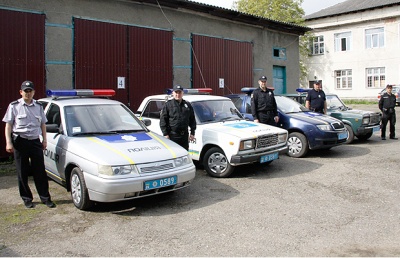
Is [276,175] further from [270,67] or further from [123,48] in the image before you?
[270,67]

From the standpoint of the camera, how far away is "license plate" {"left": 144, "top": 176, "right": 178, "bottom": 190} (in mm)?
5188

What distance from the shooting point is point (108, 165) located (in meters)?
5.04

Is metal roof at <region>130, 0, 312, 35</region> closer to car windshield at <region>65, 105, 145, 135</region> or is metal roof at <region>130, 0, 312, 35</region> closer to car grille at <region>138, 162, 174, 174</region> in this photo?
car windshield at <region>65, 105, 145, 135</region>

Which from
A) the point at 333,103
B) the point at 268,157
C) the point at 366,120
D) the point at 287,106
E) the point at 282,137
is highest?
the point at 333,103

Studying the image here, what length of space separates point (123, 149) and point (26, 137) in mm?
1472

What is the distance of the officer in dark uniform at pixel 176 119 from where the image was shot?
7105mm

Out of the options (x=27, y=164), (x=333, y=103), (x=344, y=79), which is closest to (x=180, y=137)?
(x=27, y=164)

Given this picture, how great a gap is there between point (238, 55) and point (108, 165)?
34.7ft

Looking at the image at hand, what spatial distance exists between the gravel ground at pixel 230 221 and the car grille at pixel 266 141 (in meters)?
0.66

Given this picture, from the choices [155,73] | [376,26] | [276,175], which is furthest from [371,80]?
[276,175]

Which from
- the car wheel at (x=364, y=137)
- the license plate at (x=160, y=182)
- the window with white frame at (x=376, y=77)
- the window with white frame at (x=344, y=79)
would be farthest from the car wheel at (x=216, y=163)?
the window with white frame at (x=344, y=79)

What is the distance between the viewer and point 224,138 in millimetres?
7137

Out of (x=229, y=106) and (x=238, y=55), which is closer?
(x=229, y=106)

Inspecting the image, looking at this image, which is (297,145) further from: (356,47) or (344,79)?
(344,79)
